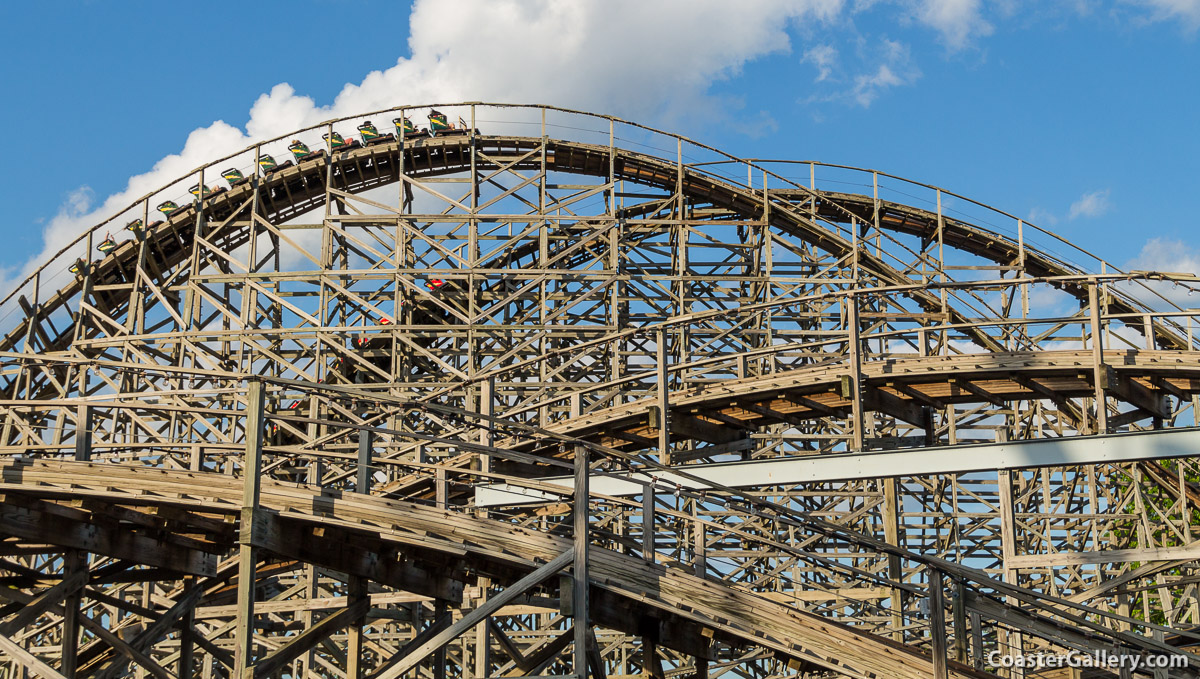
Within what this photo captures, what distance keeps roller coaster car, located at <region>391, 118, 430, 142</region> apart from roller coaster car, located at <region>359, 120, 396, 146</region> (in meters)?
0.22

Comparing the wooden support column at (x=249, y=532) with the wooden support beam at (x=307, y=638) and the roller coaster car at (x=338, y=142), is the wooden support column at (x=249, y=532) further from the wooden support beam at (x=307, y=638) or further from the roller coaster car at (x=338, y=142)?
the roller coaster car at (x=338, y=142)

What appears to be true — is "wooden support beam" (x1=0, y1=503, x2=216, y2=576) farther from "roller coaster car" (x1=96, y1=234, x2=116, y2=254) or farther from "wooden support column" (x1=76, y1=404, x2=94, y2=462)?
"roller coaster car" (x1=96, y1=234, x2=116, y2=254)

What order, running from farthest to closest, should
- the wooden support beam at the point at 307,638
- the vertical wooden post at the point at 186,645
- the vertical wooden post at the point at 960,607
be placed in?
the vertical wooden post at the point at 186,645
the wooden support beam at the point at 307,638
the vertical wooden post at the point at 960,607

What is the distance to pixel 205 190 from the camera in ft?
73.9

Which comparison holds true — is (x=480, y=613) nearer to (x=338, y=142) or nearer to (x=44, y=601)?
(x=44, y=601)

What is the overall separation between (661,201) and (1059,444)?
457 inches

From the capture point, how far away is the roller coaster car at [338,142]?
73.5 feet

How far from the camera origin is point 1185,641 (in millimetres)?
14672

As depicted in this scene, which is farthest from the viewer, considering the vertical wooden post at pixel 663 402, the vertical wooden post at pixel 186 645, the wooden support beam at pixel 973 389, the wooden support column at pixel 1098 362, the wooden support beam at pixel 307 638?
the wooden support beam at pixel 973 389

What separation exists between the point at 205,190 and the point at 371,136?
9.10 ft

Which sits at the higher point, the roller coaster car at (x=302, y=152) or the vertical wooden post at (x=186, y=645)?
the roller coaster car at (x=302, y=152)

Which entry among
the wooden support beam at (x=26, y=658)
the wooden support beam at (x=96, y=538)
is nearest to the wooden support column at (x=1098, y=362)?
the wooden support beam at (x=96, y=538)

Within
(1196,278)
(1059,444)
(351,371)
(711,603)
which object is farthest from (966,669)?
(351,371)

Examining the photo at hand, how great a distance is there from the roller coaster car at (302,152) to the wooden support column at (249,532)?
13.7 metres
